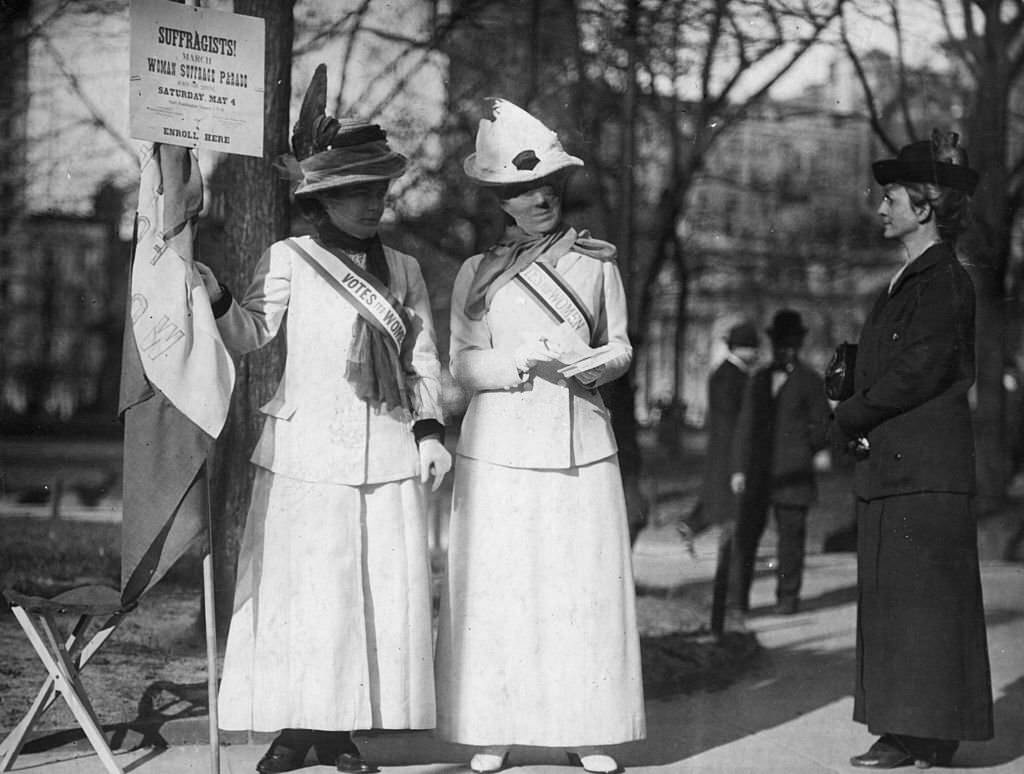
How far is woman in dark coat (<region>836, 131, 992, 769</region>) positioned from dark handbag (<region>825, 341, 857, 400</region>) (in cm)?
13

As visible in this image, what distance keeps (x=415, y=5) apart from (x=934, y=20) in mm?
4046

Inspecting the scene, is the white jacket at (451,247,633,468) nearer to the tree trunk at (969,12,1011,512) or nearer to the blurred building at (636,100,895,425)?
the tree trunk at (969,12,1011,512)

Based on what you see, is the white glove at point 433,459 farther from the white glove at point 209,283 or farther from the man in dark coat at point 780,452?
the man in dark coat at point 780,452

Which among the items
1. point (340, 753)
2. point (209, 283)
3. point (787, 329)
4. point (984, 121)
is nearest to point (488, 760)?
point (340, 753)

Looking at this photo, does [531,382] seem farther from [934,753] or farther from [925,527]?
[934,753]

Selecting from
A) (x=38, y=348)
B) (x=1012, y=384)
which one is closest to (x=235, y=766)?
(x=38, y=348)

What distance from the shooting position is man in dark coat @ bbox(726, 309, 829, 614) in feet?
28.1

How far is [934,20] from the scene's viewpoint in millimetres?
9453

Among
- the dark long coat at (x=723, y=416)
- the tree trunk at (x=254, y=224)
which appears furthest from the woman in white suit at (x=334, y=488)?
the dark long coat at (x=723, y=416)

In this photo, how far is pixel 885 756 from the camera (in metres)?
4.72

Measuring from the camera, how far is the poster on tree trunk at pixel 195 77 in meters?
Answer: 3.81

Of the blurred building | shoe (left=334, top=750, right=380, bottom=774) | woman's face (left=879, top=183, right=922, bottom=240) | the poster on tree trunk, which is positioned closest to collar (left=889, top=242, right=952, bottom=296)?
woman's face (left=879, top=183, right=922, bottom=240)

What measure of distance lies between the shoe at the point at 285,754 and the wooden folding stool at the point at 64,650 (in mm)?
521

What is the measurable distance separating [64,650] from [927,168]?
10.8 feet
